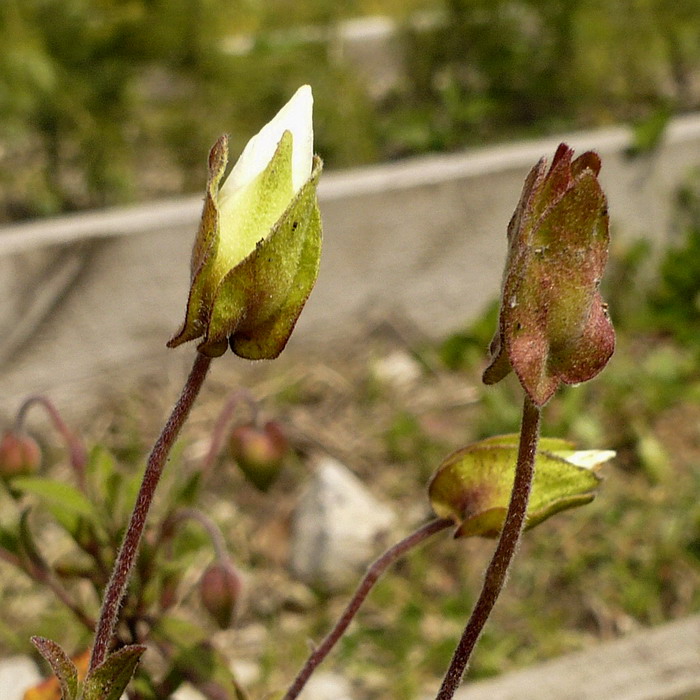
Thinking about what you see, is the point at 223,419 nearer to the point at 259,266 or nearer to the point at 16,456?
the point at 16,456

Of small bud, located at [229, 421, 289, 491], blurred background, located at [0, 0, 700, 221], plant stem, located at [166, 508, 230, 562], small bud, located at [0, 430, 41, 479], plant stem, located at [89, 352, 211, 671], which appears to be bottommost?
plant stem, located at [89, 352, 211, 671]

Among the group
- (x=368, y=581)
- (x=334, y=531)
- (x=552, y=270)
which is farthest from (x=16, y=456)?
(x=552, y=270)

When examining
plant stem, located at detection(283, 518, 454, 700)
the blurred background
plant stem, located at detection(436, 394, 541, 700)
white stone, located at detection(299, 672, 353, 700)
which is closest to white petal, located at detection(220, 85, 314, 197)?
plant stem, located at detection(436, 394, 541, 700)

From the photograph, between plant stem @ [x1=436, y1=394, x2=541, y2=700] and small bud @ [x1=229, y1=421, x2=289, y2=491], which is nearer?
plant stem @ [x1=436, y1=394, x2=541, y2=700]

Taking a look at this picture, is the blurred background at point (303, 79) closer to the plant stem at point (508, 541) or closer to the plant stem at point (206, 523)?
the plant stem at point (206, 523)

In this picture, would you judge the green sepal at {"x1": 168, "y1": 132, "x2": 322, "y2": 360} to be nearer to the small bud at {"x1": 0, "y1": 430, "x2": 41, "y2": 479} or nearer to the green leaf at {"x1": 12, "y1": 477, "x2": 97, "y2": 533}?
the green leaf at {"x1": 12, "y1": 477, "x2": 97, "y2": 533}

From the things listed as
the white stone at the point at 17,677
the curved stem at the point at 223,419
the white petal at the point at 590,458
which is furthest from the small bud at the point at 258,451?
the white petal at the point at 590,458
